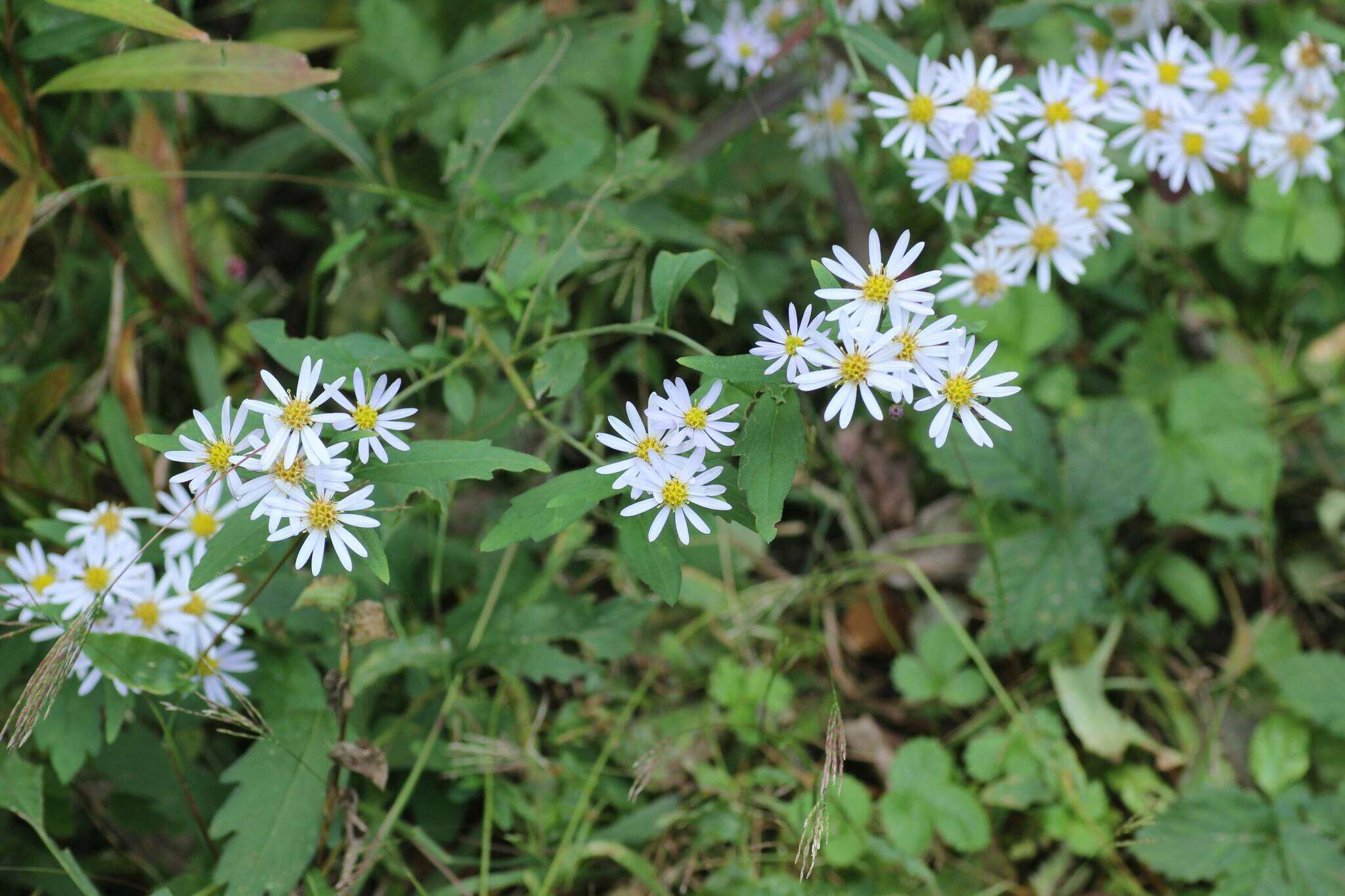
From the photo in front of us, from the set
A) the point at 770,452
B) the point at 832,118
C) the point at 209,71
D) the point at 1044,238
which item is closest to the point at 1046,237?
the point at 1044,238

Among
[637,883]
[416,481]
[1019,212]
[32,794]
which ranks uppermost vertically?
[1019,212]

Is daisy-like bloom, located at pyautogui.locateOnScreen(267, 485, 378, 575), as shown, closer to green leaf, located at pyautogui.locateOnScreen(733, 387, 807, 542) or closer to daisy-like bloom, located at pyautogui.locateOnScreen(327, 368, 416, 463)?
daisy-like bloom, located at pyautogui.locateOnScreen(327, 368, 416, 463)

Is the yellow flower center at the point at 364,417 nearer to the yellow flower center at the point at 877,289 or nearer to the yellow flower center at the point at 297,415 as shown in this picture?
the yellow flower center at the point at 297,415

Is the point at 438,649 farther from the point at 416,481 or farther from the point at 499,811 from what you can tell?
the point at 416,481

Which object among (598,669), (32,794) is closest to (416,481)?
(598,669)

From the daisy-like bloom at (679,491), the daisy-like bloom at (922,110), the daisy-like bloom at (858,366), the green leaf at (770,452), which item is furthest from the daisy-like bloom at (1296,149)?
the daisy-like bloom at (679,491)

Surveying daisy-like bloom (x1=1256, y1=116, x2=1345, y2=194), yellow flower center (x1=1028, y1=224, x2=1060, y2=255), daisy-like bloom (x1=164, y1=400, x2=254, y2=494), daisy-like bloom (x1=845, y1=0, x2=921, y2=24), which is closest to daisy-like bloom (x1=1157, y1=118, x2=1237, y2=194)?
daisy-like bloom (x1=1256, y1=116, x2=1345, y2=194)

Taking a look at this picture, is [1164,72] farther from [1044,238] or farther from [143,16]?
[143,16]
